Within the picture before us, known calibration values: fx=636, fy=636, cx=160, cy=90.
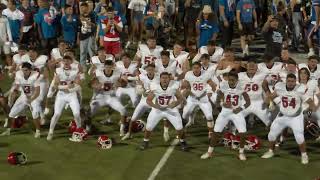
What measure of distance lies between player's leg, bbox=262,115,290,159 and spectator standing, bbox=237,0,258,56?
7155mm

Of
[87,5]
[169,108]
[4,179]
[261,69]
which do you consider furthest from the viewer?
[87,5]

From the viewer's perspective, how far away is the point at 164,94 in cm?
1309

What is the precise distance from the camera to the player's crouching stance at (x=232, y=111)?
12594 mm

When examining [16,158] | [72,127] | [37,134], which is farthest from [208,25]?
[16,158]

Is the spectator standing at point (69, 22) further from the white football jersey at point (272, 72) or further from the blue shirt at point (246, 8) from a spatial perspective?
the white football jersey at point (272, 72)

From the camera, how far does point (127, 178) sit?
11.5 m

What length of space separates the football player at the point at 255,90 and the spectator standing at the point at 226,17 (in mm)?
5826

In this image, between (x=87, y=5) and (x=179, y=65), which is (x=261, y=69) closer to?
(x=179, y=65)

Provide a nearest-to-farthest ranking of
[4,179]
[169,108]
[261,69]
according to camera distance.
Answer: [4,179] → [169,108] → [261,69]

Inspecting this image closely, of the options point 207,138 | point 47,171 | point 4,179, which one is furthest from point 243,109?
point 4,179

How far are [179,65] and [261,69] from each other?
76.9 inches

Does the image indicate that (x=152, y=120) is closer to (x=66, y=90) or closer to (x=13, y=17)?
(x=66, y=90)

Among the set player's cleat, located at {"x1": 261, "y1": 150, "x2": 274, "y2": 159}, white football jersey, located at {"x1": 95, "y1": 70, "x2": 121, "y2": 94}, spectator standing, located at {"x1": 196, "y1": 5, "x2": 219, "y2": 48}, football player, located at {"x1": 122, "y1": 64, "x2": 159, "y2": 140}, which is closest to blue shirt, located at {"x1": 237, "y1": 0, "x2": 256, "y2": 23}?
spectator standing, located at {"x1": 196, "y1": 5, "x2": 219, "y2": 48}

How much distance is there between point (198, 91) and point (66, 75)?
294 centimetres
